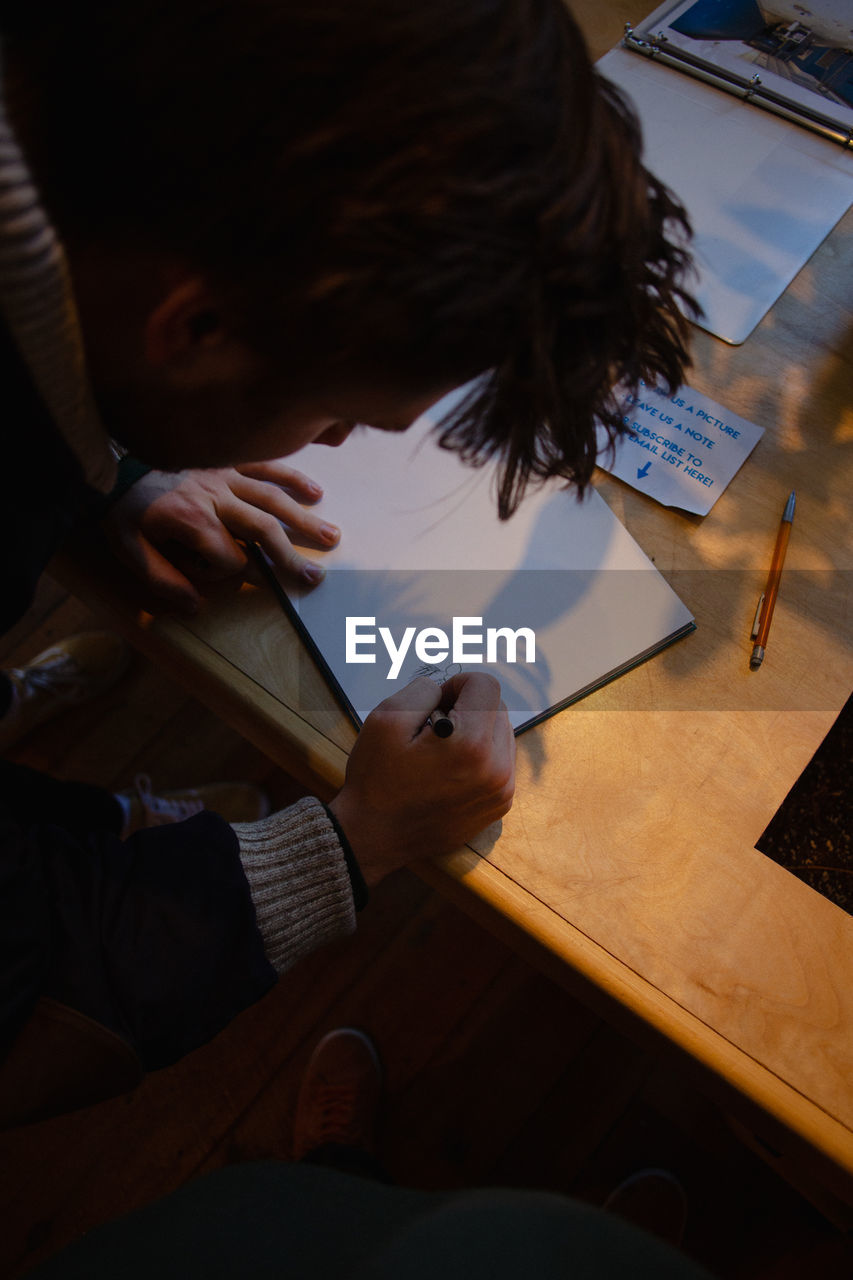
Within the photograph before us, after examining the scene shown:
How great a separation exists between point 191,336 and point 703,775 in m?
0.52

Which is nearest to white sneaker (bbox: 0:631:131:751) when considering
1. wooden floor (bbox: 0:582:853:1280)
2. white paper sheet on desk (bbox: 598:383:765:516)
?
wooden floor (bbox: 0:582:853:1280)

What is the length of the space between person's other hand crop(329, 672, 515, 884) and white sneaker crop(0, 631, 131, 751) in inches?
36.2

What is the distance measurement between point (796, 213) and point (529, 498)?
524mm

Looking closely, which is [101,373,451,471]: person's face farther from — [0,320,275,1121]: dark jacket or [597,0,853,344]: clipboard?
[597,0,853,344]: clipboard

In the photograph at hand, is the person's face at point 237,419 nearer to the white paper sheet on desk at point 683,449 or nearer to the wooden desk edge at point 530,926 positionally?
the wooden desk edge at point 530,926

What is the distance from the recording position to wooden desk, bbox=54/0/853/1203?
583mm

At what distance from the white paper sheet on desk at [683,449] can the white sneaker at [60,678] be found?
1.03 m

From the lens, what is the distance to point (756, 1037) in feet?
1.90

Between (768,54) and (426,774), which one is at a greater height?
(768,54)

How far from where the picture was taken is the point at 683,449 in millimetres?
803

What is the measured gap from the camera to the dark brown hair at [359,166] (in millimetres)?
363

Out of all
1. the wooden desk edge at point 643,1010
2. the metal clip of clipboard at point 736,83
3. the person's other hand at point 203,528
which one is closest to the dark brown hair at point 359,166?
the person's other hand at point 203,528

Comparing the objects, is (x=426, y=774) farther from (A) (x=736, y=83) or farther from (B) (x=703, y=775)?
(A) (x=736, y=83)

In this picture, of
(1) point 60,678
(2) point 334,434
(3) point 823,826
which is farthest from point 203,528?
(1) point 60,678
